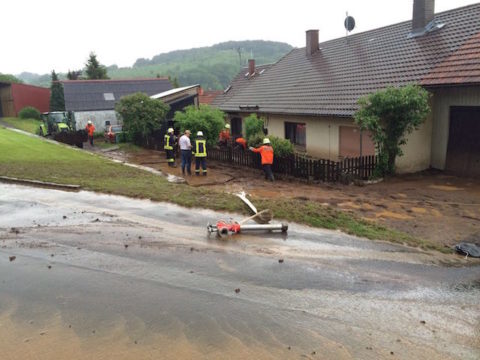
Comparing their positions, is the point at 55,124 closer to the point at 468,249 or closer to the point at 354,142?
the point at 354,142

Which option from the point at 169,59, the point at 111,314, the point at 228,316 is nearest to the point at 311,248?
the point at 228,316

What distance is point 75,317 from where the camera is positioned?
480 centimetres

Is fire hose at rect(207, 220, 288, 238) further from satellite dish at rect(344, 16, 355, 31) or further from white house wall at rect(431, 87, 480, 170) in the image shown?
satellite dish at rect(344, 16, 355, 31)

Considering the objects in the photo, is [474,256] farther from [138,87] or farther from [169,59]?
[169,59]

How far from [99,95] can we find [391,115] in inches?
1232

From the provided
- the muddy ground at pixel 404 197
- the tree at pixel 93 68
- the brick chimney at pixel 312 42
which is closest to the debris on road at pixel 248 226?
the muddy ground at pixel 404 197

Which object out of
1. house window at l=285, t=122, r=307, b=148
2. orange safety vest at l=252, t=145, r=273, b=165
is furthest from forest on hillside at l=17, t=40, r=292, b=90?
orange safety vest at l=252, t=145, r=273, b=165

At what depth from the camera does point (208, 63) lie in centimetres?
14325

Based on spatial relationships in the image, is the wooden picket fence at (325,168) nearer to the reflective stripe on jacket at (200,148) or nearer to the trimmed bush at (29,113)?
the reflective stripe on jacket at (200,148)

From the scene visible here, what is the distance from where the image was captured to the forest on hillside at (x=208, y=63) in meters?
115

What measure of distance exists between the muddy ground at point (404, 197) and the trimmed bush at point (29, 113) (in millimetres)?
34215

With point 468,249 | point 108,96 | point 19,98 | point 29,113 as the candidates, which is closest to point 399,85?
point 468,249

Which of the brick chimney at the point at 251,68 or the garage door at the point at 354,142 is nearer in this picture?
the garage door at the point at 354,142

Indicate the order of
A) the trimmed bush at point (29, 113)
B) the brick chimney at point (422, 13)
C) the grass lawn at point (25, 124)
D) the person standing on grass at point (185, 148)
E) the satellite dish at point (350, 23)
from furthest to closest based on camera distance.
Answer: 1. the trimmed bush at point (29, 113)
2. the grass lawn at point (25, 124)
3. the satellite dish at point (350, 23)
4. the brick chimney at point (422, 13)
5. the person standing on grass at point (185, 148)
